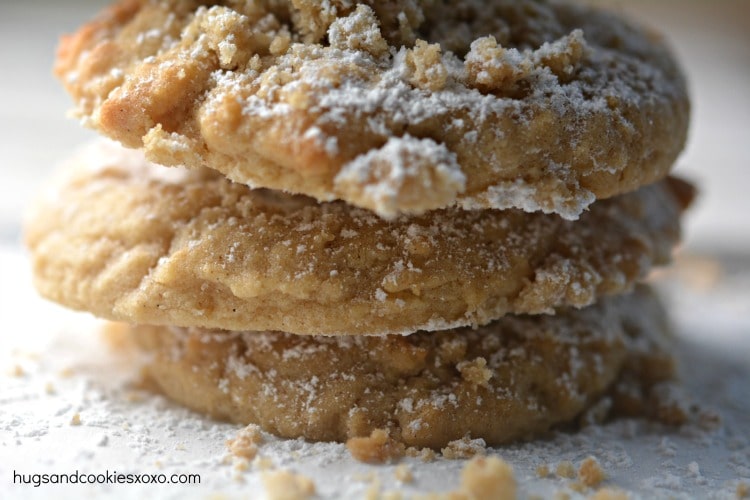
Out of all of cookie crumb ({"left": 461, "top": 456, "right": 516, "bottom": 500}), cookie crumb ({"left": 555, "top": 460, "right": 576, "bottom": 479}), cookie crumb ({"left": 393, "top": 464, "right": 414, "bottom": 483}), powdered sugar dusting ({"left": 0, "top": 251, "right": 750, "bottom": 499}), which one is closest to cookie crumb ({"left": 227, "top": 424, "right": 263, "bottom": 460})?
powdered sugar dusting ({"left": 0, "top": 251, "right": 750, "bottom": 499})

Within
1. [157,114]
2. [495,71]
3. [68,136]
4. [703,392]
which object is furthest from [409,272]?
[68,136]

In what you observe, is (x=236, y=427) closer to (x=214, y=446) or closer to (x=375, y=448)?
(x=214, y=446)

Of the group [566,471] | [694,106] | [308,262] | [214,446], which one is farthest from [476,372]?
[694,106]

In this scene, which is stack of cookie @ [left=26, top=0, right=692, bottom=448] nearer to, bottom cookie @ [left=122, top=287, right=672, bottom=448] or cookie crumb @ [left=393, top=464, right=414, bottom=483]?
bottom cookie @ [left=122, top=287, right=672, bottom=448]

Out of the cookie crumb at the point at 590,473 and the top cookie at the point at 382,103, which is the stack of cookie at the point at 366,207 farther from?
the cookie crumb at the point at 590,473

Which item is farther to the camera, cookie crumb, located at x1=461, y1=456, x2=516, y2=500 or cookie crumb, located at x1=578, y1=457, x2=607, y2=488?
cookie crumb, located at x1=578, y1=457, x2=607, y2=488

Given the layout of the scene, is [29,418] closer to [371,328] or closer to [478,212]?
[371,328]

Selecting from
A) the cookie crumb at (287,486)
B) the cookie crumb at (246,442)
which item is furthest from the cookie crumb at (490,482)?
the cookie crumb at (246,442)

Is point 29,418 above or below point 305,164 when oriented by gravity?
below
